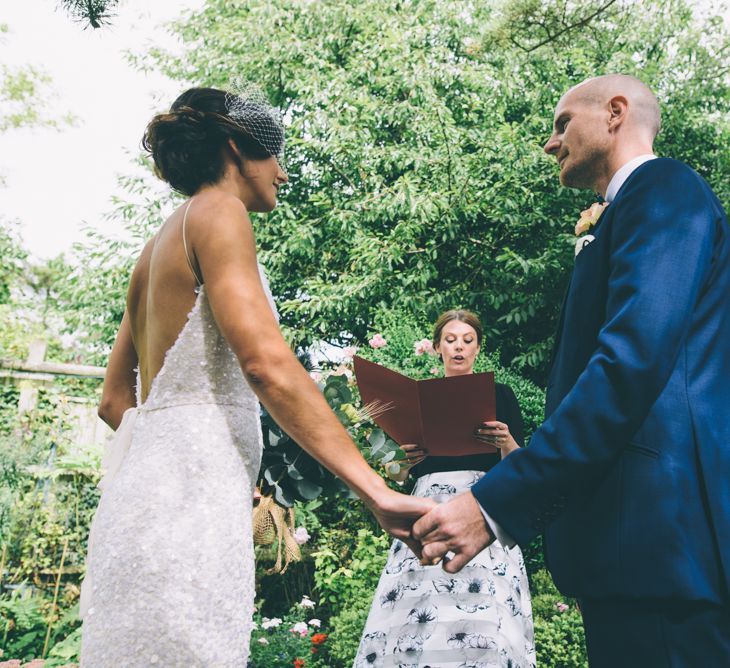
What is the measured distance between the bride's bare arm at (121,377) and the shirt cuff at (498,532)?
1.10 m

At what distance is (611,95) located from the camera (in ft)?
6.15

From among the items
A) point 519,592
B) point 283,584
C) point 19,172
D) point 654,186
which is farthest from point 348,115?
point 19,172

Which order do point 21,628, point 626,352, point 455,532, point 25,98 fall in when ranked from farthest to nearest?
point 25,98 < point 21,628 < point 455,532 < point 626,352

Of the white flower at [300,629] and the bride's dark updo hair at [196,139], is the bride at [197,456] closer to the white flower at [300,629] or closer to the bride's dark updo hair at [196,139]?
the bride's dark updo hair at [196,139]

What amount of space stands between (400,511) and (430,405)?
110 centimetres

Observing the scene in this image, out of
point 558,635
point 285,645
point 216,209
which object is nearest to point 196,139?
point 216,209

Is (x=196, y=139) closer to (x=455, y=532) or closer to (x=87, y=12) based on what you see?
(x=455, y=532)

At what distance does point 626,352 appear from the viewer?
1369mm

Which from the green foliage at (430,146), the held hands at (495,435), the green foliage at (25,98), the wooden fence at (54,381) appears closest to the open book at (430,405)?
the held hands at (495,435)

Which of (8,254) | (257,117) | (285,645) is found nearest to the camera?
(257,117)

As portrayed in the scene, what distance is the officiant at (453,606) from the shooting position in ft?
9.20

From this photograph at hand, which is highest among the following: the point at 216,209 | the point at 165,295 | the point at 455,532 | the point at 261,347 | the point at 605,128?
the point at 605,128

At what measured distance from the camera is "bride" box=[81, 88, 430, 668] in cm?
140

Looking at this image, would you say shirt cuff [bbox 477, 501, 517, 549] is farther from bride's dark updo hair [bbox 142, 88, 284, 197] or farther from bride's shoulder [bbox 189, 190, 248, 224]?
bride's dark updo hair [bbox 142, 88, 284, 197]
